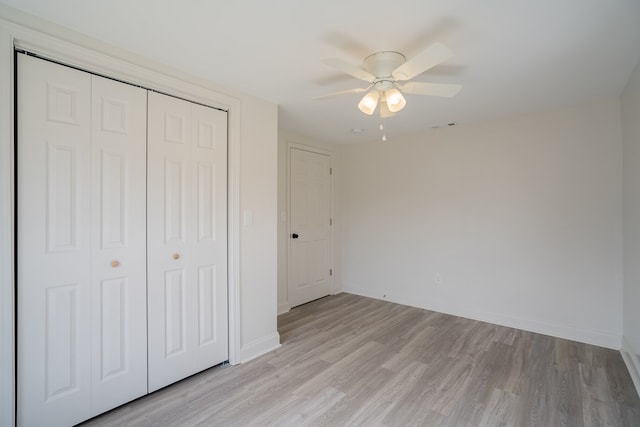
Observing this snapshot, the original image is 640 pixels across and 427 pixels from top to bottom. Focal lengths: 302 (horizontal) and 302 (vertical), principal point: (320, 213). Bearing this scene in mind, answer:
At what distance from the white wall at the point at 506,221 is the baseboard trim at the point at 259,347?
202 centimetres

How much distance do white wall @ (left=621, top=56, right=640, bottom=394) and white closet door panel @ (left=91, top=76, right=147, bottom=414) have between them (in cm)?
344

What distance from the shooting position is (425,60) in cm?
158

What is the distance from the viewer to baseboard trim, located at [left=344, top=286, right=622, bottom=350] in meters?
2.83

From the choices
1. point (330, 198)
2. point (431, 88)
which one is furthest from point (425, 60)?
point (330, 198)

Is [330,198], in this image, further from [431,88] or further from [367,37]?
[367,37]

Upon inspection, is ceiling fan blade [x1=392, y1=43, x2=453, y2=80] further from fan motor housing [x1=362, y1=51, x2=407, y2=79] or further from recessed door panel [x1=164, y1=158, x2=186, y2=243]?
recessed door panel [x1=164, y1=158, x2=186, y2=243]

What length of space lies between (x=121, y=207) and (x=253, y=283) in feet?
3.96

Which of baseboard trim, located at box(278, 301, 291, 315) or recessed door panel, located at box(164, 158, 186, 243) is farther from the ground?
recessed door panel, located at box(164, 158, 186, 243)

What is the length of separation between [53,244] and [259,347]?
1.74m

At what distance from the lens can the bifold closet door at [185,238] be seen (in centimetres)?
210

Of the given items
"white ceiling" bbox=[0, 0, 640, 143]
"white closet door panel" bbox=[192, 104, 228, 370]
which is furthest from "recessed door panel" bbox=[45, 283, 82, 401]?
"white ceiling" bbox=[0, 0, 640, 143]

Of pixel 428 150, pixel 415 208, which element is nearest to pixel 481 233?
pixel 415 208

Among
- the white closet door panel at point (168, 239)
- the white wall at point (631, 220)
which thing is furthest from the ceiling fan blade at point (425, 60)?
the white wall at point (631, 220)

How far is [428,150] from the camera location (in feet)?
12.8
